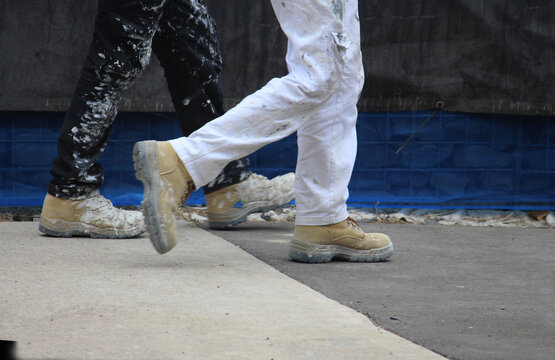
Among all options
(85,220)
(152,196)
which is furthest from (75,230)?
(152,196)

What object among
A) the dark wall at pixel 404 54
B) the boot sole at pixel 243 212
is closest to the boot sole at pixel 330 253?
the boot sole at pixel 243 212

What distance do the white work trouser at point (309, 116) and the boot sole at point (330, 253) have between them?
3.3 inches

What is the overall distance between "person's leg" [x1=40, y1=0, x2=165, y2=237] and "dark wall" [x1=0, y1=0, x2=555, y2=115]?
106 cm

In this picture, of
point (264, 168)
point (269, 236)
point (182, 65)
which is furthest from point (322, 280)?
point (264, 168)

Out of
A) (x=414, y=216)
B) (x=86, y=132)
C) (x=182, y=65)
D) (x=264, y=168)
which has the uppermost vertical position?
(x=182, y=65)

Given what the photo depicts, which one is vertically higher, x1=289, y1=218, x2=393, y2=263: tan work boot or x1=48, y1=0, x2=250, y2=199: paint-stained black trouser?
x1=48, y1=0, x2=250, y2=199: paint-stained black trouser

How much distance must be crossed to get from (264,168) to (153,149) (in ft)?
6.01

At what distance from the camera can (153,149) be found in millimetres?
2133

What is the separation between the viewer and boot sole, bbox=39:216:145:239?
2.82m

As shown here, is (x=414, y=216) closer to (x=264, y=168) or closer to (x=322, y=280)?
(x=264, y=168)

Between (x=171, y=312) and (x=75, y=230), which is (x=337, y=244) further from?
(x=75, y=230)

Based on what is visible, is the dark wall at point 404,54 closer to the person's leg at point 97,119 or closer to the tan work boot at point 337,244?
the person's leg at point 97,119

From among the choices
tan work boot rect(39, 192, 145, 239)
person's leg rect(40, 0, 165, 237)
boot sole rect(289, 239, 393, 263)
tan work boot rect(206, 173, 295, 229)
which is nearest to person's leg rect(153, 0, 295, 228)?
tan work boot rect(206, 173, 295, 229)

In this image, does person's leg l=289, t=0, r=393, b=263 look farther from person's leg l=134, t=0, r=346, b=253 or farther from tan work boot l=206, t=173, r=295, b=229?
tan work boot l=206, t=173, r=295, b=229
